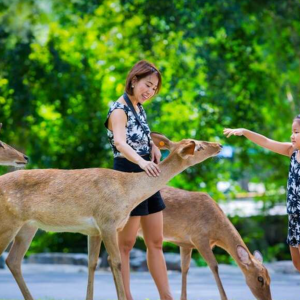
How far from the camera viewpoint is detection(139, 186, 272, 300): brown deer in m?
7.76

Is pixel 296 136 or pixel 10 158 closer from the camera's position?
pixel 296 136

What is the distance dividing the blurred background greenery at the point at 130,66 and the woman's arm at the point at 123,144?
820cm

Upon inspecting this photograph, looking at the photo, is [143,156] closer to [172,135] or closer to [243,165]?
[172,135]

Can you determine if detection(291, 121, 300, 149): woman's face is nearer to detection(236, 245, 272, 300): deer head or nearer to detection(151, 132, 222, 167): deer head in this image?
detection(151, 132, 222, 167): deer head

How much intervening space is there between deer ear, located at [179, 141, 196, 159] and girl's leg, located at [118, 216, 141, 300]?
0.69 meters

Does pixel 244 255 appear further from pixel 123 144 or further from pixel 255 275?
pixel 123 144

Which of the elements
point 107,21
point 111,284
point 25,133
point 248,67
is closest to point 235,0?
point 248,67

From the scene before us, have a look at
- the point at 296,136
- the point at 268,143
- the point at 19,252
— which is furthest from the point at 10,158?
the point at 296,136

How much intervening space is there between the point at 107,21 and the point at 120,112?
9741 millimetres

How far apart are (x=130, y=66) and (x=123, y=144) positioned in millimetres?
9412

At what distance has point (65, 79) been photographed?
1511 centimetres

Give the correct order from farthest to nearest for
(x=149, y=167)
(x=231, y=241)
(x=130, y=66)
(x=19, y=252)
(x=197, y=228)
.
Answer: (x=130, y=66), (x=197, y=228), (x=231, y=241), (x=19, y=252), (x=149, y=167)

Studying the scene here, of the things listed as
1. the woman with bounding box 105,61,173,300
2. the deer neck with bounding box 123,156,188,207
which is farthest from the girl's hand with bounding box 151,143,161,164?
the deer neck with bounding box 123,156,188,207

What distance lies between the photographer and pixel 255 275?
7270 mm
